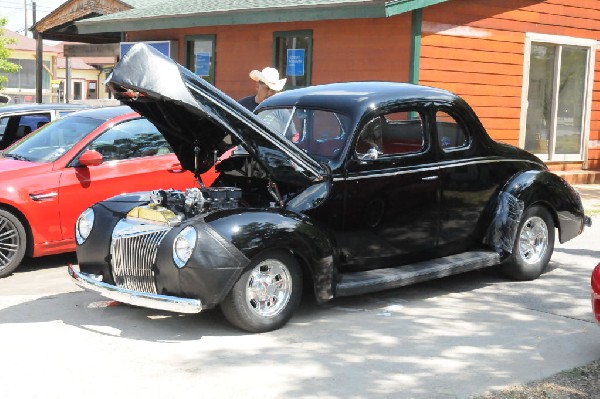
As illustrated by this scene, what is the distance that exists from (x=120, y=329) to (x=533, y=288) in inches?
149

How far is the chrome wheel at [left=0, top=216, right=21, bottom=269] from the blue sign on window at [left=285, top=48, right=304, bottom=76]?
7533 millimetres

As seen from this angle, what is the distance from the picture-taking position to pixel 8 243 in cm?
761

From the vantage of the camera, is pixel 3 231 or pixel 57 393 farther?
pixel 3 231

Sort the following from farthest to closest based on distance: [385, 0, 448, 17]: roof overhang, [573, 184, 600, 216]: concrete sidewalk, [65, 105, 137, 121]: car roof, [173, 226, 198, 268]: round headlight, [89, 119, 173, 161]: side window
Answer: [573, 184, 600, 216]: concrete sidewalk
[385, 0, 448, 17]: roof overhang
[65, 105, 137, 121]: car roof
[89, 119, 173, 161]: side window
[173, 226, 198, 268]: round headlight

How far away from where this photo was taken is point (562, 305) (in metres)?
6.75

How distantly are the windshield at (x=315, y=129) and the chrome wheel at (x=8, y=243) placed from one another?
269cm

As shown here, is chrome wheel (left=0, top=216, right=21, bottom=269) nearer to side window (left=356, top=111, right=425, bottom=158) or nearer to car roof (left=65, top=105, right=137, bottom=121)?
car roof (left=65, top=105, right=137, bottom=121)

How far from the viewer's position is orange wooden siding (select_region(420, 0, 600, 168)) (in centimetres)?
1302

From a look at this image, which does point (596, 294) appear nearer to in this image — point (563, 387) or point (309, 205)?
point (563, 387)

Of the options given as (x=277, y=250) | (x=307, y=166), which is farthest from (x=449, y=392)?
(x=307, y=166)

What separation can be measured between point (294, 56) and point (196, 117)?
27.0 ft

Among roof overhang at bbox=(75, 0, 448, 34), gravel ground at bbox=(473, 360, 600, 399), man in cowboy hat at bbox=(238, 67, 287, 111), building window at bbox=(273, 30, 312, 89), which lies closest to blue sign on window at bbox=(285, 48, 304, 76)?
building window at bbox=(273, 30, 312, 89)

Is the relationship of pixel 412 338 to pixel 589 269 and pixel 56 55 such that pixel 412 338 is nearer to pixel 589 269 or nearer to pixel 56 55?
pixel 589 269

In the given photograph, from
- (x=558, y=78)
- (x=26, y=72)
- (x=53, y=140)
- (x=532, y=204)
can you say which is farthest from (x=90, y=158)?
(x=26, y=72)
